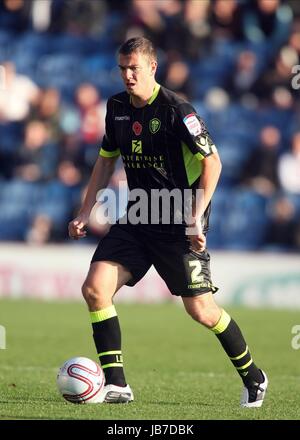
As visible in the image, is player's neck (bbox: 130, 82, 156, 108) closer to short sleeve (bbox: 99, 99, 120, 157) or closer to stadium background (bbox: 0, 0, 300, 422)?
short sleeve (bbox: 99, 99, 120, 157)

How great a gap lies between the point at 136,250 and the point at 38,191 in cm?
933

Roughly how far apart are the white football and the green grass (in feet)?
0.30

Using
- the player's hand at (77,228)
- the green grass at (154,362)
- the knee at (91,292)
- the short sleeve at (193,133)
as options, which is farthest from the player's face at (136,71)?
the green grass at (154,362)

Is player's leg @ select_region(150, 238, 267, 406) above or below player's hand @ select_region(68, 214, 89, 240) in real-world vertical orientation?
below

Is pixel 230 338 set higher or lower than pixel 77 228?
lower

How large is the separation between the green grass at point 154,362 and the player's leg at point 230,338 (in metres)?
0.13

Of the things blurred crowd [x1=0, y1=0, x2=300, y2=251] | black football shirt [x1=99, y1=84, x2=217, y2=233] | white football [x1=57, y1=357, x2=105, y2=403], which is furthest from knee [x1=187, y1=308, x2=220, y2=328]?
blurred crowd [x1=0, y1=0, x2=300, y2=251]

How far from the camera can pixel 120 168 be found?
16062 millimetres

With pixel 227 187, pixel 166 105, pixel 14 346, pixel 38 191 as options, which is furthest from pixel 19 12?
pixel 166 105

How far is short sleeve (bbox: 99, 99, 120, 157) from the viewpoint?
739 centimetres

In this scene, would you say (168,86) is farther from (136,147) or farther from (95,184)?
(136,147)

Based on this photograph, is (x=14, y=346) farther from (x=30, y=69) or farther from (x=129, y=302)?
(x=30, y=69)

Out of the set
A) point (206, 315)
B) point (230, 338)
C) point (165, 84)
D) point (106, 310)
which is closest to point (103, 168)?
point (106, 310)

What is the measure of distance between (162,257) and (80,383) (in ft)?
3.35
